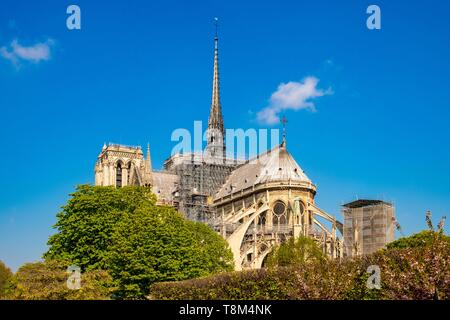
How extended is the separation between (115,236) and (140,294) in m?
5.69

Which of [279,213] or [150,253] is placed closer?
[150,253]

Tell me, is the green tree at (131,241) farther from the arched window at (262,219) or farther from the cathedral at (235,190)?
the arched window at (262,219)

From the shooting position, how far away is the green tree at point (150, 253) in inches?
1844

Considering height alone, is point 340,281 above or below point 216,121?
below

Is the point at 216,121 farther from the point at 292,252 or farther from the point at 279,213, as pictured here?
the point at 292,252

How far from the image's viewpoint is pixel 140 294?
4672 cm

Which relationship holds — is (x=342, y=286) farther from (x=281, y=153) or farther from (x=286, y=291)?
(x=281, y=153)

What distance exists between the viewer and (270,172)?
8594 centimetres

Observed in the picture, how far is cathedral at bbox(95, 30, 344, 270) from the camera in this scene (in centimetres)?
7638

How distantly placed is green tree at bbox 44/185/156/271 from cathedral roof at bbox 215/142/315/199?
2893 cm

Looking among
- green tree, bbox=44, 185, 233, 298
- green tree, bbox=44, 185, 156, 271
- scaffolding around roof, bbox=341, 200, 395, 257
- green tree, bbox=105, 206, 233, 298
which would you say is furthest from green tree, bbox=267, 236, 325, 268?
scaffolding around roof, bbox=341, 200, 395, 257

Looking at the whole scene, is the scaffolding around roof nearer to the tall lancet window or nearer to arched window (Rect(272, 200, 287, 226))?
arched window (Rect(272, 200, 287, 226))

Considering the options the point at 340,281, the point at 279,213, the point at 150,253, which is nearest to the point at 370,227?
the point at 279,213

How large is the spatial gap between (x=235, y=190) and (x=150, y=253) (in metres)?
44.0
